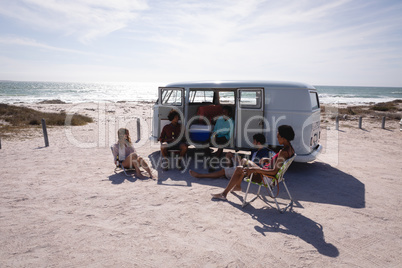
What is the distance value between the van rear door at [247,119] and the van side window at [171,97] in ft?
6.23

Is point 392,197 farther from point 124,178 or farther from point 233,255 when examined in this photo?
point 124,178

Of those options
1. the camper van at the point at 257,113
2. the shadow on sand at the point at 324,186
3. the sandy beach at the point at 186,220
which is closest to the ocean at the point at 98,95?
the camper van at the point at 257,113

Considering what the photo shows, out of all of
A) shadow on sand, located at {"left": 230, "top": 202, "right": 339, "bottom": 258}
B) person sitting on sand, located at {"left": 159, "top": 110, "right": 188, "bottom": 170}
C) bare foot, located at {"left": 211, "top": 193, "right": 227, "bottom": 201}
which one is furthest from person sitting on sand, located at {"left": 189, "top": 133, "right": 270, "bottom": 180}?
person sitting on sand, located at {"left": 159, "top": 110, "right": 188, "bottom": 170}

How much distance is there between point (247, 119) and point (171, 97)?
8.00 feet

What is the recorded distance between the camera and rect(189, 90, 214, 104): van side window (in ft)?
27.9

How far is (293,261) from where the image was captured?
9.93ft

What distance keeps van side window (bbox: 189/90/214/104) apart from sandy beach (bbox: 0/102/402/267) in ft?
9.67

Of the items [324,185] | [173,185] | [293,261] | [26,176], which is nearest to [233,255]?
[293,261]

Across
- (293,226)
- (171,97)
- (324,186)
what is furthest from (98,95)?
(293,226)

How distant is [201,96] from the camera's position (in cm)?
873

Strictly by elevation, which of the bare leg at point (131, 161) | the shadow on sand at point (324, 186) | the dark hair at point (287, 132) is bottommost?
the shadow on sand at point (324, 186)

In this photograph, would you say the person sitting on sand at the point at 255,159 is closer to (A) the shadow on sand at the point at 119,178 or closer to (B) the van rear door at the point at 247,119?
(B) the van rear door at the point at 247,119

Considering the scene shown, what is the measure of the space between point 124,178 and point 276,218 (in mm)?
3491

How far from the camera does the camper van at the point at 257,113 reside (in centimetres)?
616
